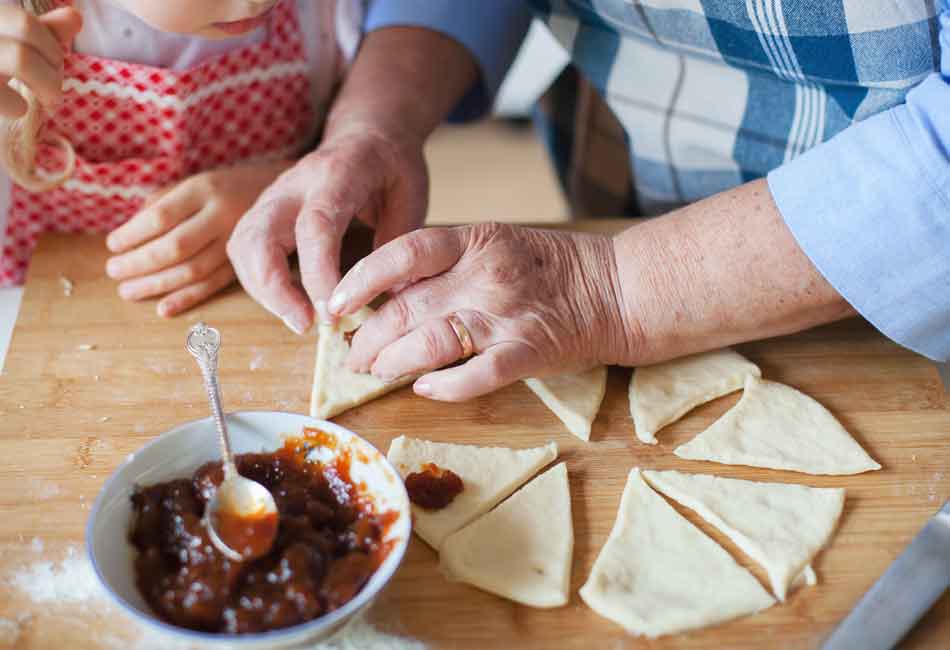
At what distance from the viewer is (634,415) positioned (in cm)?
143

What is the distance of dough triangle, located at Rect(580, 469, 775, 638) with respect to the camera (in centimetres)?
112

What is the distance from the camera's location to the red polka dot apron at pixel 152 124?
1674mm

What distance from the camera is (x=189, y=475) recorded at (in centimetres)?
120

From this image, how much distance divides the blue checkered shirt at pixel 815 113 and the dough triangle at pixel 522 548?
1.72 feet

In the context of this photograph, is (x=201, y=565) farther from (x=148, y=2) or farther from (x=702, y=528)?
(x=148, y=2)

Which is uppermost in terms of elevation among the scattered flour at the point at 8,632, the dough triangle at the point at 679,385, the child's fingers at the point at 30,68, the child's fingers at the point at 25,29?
the child's fingers at the point at 25,29

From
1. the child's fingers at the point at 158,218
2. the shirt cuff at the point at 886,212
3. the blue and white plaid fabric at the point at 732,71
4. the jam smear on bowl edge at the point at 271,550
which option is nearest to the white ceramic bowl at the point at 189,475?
the jam smear on bowl edge at the point at 271,550

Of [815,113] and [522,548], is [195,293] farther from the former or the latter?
[815,113]

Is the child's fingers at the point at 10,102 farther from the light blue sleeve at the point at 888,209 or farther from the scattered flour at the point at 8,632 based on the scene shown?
the light blue sleeve at the point at 888,209

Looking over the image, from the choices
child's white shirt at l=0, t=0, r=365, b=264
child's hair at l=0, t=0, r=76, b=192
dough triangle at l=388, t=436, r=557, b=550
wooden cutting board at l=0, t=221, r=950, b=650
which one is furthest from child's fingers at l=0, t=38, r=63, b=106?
dough triangle at l=388, t=436, r=557, b=550

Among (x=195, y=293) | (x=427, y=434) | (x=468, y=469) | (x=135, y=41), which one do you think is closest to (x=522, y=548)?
(x=468, y=469)

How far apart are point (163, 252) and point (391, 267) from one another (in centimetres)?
49

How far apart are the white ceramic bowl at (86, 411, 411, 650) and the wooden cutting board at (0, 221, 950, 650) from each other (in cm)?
10

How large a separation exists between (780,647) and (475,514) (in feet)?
1.35
